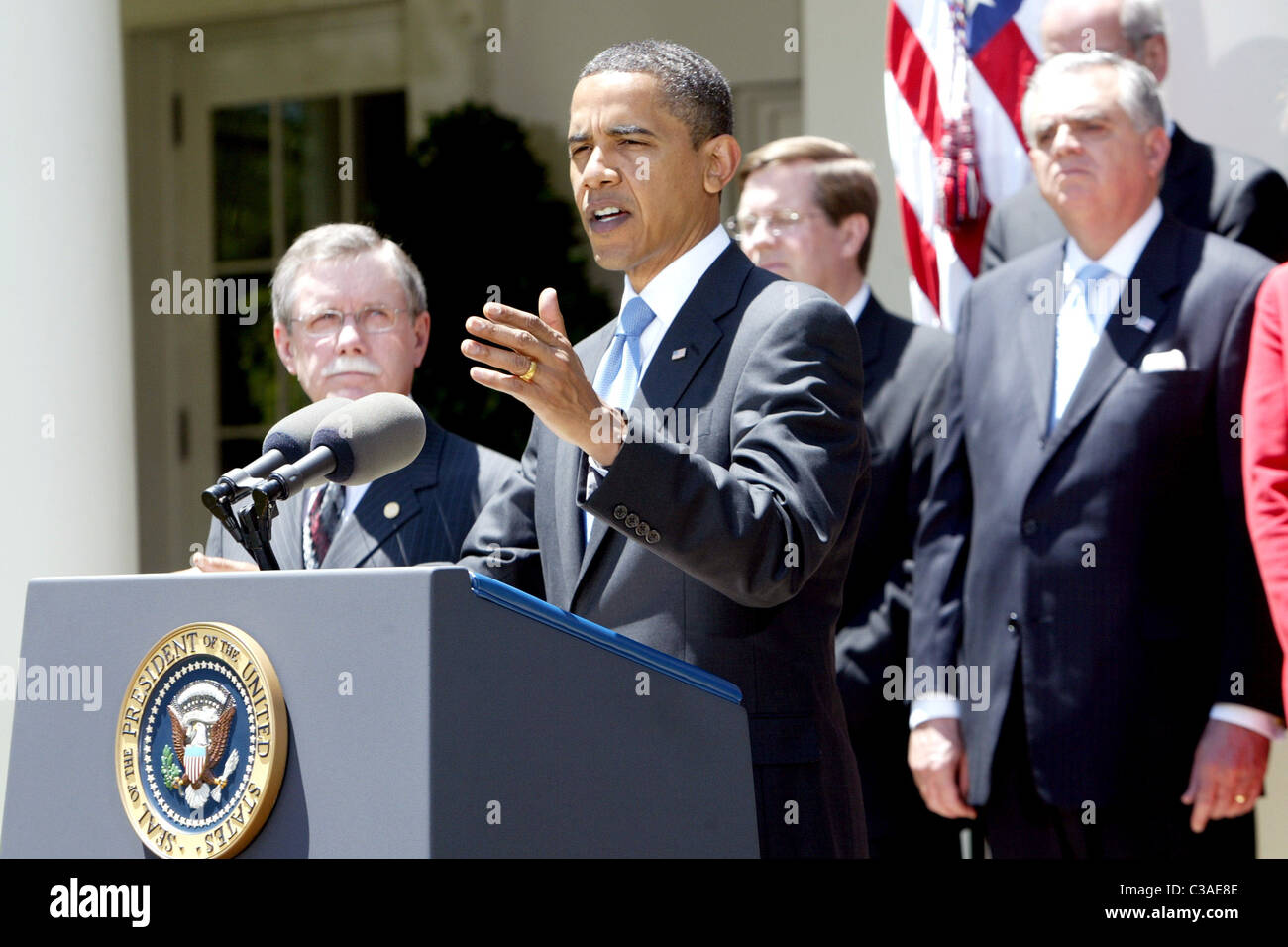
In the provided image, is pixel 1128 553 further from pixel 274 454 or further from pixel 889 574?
pixel 274 454

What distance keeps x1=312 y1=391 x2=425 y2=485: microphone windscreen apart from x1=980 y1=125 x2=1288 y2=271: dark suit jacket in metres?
2.26

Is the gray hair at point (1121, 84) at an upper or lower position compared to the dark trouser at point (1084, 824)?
upper

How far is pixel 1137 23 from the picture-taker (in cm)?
377

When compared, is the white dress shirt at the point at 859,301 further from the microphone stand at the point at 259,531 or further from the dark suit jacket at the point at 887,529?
the microphone stand at the point at 259,531

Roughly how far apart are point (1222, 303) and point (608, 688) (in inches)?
77.2

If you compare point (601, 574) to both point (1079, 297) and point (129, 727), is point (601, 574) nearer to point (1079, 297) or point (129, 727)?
point (129, 727)

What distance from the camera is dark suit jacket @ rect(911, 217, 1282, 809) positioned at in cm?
301

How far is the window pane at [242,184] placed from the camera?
800 centimetres

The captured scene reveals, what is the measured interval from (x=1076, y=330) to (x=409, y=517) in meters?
1.43

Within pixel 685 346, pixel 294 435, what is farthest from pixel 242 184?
pixel 294 435

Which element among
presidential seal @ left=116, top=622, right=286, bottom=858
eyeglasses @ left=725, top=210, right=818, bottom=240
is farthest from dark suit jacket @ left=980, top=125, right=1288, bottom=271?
presidential seal @ left=116, top=622, right=286, bottom=858

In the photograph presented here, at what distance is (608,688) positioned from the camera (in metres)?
1.66

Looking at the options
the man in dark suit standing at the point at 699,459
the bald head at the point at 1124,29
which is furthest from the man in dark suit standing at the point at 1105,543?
the man in dark suit standing at the point at 699,459

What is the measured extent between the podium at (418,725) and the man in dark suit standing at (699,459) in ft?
0.60
